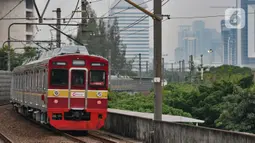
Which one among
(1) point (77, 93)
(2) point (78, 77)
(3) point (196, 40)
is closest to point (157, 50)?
(2) point (78, 77)

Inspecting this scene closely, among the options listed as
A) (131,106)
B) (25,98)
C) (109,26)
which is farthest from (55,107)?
(109,26)

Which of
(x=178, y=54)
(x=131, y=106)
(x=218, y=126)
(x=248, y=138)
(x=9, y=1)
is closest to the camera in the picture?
(x=248, y=138)

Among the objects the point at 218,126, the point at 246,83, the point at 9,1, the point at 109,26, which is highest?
the point at 9,1

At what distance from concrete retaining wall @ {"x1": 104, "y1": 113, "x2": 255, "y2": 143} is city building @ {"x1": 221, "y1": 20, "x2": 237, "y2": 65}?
80910 mm

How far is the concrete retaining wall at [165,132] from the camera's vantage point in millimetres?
12264

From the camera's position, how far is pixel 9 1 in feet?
348

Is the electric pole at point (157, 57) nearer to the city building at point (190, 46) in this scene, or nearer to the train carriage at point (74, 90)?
the train carriage at point (74, 90)

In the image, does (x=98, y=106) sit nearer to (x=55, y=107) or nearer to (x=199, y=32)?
(x=55, y=107)

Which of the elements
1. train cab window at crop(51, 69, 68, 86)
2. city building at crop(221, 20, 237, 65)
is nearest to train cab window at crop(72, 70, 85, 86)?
train cab window at crop(51, 69, 68, 86)

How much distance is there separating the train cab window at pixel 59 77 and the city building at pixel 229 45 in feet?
274

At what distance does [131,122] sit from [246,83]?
13793 millimetres

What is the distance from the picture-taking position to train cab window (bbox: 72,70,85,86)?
68.6 feet

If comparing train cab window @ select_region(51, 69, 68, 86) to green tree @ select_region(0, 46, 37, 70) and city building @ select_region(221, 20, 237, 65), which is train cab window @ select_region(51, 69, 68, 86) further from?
city building @ select_region(221, 20, 237, 65)

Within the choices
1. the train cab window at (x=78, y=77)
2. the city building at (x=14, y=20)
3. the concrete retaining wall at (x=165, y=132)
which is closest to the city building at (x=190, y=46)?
the city building at (x=14, y=20)
